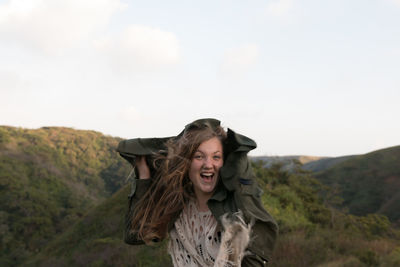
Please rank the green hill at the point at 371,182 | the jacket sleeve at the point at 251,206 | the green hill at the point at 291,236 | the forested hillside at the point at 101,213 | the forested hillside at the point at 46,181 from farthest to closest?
1. the green hill at the point at 371,182
2. the forested hillside at the point at 46,181
3. the forested hillside at the point at 101,213
4. the green hill at the point at 291,236
5. the jacket sleeve at the point at 251,206

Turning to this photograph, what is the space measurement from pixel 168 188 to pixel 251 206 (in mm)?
719

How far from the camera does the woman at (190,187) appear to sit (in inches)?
91.7

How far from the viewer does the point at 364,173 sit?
50219mm

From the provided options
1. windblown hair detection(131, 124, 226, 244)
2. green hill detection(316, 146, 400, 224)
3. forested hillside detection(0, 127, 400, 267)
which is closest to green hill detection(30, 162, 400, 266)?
forested hillside detection(0, 127, 400, 267)

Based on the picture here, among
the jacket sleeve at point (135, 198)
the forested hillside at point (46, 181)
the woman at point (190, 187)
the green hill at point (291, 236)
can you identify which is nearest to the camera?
the woman at point (190, 187)

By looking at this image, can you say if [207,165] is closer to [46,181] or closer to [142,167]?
[142,167]

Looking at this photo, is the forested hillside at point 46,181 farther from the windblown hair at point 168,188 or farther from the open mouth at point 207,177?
the open mouth at point 207,177

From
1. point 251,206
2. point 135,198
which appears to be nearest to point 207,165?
point 251,206

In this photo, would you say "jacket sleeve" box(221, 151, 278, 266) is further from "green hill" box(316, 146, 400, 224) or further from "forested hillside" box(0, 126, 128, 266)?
"green hill" box(316, 146, 400, 224)

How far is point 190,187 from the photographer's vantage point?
2707 millimetres

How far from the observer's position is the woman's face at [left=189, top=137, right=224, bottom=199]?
2.51m

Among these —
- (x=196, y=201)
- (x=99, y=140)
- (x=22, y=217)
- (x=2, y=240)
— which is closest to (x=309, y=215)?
(x=196, y=201)

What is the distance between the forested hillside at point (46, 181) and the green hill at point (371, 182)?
1399 inches

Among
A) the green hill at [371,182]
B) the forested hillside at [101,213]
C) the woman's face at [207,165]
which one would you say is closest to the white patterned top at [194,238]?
the woman's face at [207,165]
